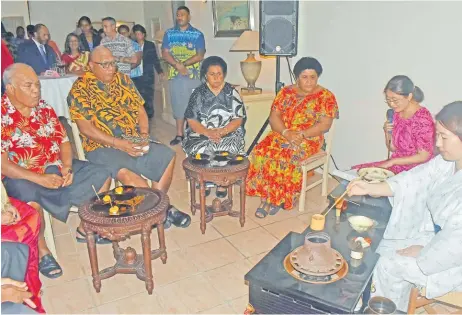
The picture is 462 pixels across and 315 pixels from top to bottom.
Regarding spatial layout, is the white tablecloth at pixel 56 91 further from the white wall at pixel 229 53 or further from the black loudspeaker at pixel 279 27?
the black loudspeaker at pixel 279 27

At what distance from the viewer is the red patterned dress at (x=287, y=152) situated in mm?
3082

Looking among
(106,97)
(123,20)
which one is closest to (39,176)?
(106,97)

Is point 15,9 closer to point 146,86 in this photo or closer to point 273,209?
point 146,86

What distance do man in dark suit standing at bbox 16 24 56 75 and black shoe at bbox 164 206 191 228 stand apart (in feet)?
9.90

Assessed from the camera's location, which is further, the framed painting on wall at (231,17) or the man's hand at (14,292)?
the framed painting on wall at (231,17)

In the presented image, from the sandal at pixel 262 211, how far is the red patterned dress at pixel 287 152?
0.05 meters

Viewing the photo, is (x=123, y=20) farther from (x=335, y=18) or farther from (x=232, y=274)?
(x=232, y=274)

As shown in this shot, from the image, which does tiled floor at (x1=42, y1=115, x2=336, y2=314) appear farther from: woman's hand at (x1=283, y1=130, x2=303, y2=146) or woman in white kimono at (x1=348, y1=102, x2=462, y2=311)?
woman in white kimono at (x1=348, y1=102, x2=462, y2=311)

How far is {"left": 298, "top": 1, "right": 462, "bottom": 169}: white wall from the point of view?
2.76m

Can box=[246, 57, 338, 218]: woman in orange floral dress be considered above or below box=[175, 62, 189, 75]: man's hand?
below

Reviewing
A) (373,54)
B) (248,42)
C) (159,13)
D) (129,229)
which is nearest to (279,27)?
(248,42)

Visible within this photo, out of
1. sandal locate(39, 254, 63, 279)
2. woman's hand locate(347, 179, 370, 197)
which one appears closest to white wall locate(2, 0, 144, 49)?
sandal locate(39, 254, 63, 279)

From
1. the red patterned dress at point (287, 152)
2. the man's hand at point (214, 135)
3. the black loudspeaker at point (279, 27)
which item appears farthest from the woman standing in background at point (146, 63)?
the red patterned dress at point (287, 152)

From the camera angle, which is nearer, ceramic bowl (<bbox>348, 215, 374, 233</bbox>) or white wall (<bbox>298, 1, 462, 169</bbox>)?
ceramic bowl (<bbox>348, 215, 374, 233</bbox>)
